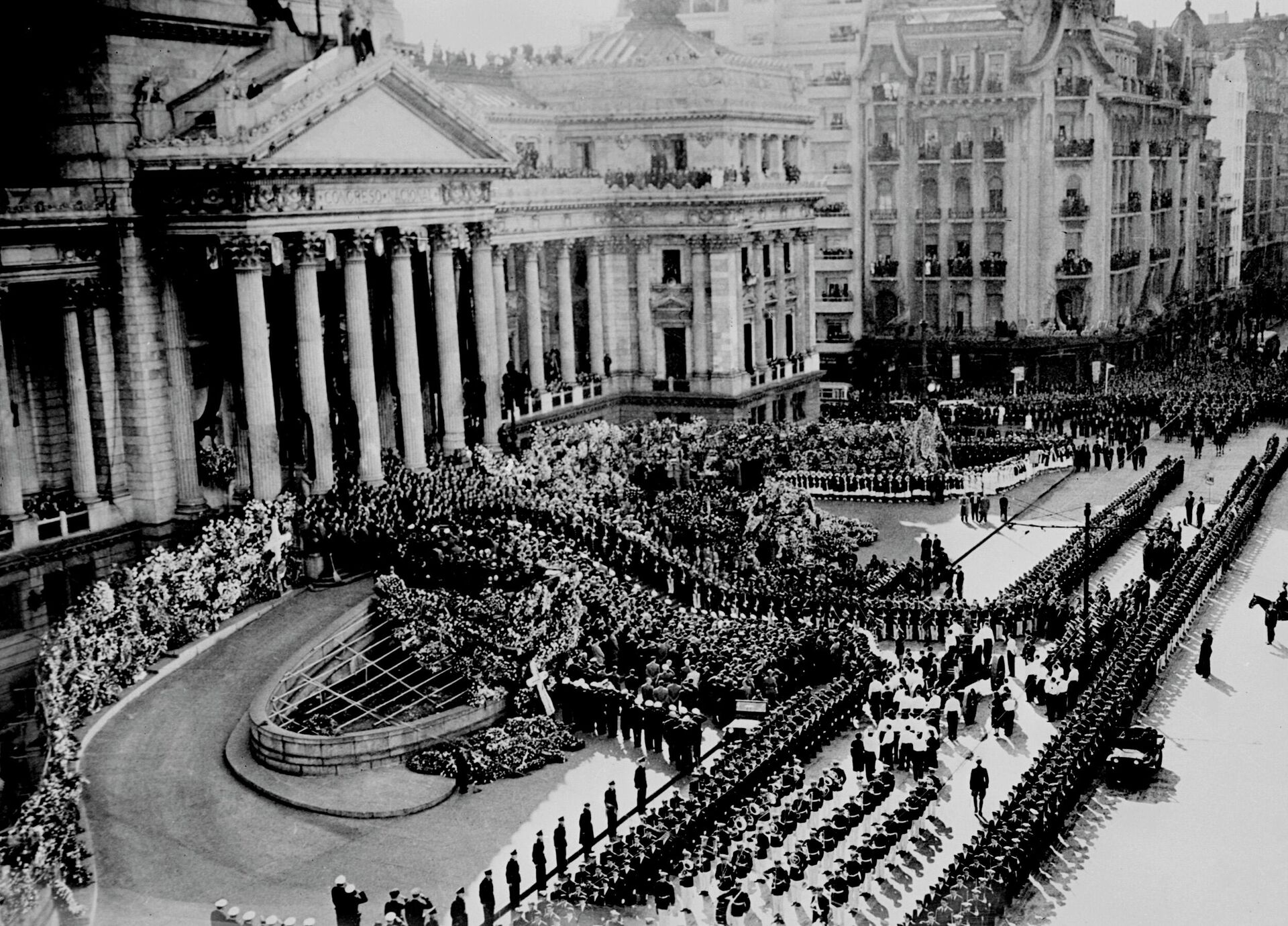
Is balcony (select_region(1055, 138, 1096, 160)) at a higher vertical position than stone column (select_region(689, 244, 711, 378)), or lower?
higher

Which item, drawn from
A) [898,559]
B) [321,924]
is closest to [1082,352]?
[898,559]

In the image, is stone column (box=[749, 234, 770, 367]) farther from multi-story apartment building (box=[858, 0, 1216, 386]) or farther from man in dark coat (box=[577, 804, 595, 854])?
man in dark coat (box=[577, 804, 595, 854])

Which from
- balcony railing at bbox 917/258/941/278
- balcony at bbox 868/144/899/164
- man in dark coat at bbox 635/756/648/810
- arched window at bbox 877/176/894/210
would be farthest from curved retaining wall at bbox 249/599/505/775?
arched window at bbox 877/176/894/210

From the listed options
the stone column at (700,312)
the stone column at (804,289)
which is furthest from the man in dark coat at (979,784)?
the stone column at (804,289)

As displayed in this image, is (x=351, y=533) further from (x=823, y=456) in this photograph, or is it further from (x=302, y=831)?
(x=823, y=456)

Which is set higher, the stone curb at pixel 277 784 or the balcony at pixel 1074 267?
the balcony at pixel 1074 267

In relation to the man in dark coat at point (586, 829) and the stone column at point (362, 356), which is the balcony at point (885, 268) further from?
the man in dark coat at point (586, 829)
